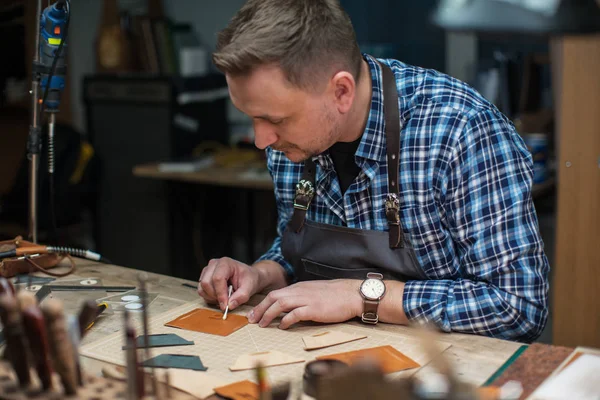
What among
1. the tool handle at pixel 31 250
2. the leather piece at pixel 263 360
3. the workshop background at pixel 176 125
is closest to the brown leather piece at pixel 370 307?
the leather piece at pixel 263 360

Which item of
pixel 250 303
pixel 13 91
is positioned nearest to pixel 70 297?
pixel 250 303

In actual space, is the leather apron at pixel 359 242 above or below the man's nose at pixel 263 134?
below

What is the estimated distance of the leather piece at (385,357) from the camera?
1343 mm

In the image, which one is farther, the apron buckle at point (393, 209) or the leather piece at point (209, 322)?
the apron buckle at point (393, 209)

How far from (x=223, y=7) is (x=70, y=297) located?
3364 millimetres

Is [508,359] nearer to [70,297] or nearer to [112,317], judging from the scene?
[112,317]

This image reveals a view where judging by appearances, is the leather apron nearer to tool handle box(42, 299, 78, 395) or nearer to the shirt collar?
the shirt collar

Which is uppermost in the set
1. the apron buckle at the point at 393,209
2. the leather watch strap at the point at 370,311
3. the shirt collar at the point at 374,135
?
the shirt collar at the point at 374,135

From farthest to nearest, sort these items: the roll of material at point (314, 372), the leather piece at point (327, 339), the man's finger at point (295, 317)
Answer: the man's finger at point (295, 317)
the leather piece at point (327, 339)
the roll of material at point (314, 372)

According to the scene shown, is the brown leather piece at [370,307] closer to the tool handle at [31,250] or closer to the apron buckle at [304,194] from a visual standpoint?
the apron buckle at [304,194]

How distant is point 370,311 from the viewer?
160 centimetres

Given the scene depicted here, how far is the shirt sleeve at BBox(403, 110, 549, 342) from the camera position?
158 cm

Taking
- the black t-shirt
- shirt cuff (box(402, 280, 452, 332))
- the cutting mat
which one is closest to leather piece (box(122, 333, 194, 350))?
the cutting mat

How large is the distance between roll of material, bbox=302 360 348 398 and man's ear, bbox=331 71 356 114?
61 centimetres
